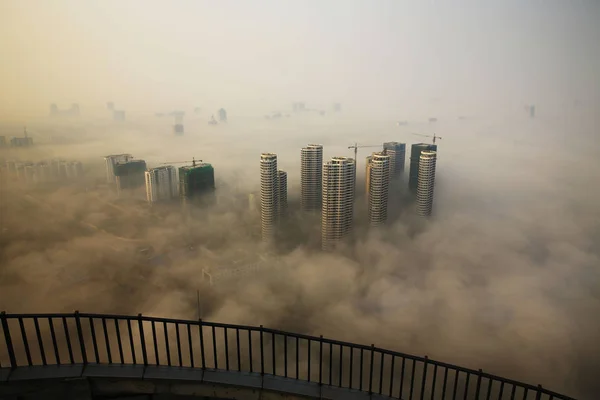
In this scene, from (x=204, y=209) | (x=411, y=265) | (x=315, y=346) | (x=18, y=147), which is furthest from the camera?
(x=411, y=265)

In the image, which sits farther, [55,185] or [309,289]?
[309,289]

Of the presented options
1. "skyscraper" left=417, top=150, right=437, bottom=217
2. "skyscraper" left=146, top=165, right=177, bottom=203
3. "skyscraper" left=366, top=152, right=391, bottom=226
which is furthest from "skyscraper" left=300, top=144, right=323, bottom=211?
"skyscraper" left=146, top=165, right=177, bottom=203

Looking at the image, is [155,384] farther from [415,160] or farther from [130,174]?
[415,160]

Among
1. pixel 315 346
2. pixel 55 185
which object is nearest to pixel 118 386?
pixel 55 185

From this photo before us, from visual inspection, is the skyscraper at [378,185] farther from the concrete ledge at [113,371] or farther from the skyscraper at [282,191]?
the concrete ledge at [113,371]

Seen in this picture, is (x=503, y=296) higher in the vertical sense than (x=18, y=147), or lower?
lower

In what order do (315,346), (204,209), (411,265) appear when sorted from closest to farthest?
1. (204,209)
2. (315,346)
3. (411,265)

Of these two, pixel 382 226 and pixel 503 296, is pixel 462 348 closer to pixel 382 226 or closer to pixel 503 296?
pixel 503 296

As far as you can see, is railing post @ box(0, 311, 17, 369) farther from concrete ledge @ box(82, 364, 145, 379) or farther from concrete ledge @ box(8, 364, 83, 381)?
concrete ledge @ box(82, 364, 145, 379)
